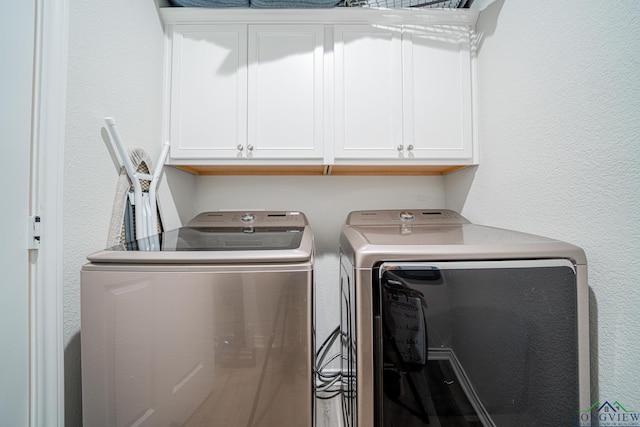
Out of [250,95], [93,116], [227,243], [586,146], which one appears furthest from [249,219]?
[586,146]

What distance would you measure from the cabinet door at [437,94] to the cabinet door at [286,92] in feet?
1.54

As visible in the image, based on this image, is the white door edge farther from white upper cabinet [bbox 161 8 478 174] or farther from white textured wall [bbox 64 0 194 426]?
white upper cabinet [bbox 161 8 478 174]

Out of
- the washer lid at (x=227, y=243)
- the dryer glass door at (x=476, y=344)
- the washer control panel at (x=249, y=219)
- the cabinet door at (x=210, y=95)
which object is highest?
the cabinet door at (x=210, y=95)

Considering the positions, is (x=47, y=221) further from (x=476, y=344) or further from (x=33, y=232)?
(x=476, y=344)

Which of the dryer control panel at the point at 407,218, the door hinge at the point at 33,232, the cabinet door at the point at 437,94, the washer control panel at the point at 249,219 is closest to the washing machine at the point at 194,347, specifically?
the door hinge at the point at 33,232

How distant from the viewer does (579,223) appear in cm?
79

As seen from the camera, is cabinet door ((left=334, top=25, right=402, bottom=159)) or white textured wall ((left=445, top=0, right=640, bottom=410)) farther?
cabinet door ((left=334, top=25, right=402, bottom=159))

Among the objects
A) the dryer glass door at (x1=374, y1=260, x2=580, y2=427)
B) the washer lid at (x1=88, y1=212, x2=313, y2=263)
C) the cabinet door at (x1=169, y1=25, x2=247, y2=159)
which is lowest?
the dryer glass door at (x1=374, y1=260, x2=580, y2=427)

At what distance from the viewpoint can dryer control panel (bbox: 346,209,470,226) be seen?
139cm

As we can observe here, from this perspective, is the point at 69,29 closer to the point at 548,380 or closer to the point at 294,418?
the point at 294,418

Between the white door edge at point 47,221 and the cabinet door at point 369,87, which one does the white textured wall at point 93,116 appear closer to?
the white door edge at point 47,221

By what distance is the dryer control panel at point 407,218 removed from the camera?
4.56 feet

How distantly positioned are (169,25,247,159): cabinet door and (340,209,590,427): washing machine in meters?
0.97

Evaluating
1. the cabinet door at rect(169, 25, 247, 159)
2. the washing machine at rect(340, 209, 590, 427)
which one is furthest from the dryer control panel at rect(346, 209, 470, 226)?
the cabinet door at rect(169, 25, 247, 159)
